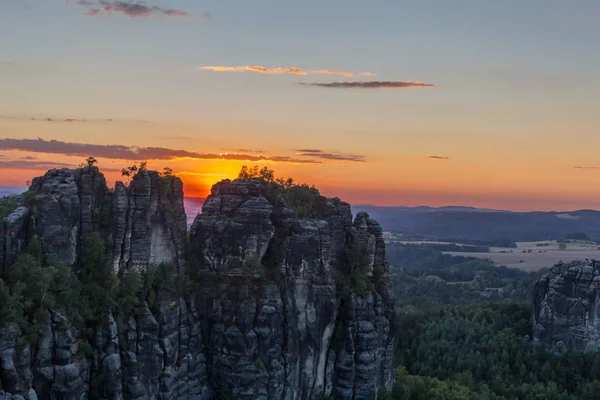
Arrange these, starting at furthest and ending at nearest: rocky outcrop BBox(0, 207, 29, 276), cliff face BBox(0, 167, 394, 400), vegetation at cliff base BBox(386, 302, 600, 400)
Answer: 1. vegetation at cliff base BBox(386, 302, 600, 400)
2. cliff face BBox(0, 167, 394, 400)
3. rocky outcrop BBox(0, 207, 29, 276)

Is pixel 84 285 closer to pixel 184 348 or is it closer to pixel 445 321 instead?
pixel 184 348

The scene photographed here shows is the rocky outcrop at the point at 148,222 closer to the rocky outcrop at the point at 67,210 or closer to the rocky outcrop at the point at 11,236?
the rocky outcrop at the point at 67,210

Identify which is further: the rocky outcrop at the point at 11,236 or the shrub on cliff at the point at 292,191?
the shrub on cliff at the point at 292,191

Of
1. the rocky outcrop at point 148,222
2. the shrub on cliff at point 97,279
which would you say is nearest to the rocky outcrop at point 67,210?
the shrub on cliff at point 97,279

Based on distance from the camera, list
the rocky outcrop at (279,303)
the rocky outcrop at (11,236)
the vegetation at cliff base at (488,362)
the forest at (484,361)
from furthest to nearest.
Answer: the vegetation at cliff base at (488,362)
the forest at (484,361)
the rocky outcrop at (279,303)
the rocky outcrop at (11,236)

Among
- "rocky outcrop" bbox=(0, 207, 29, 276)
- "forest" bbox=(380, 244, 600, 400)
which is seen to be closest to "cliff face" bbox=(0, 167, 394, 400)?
"rocky outcrop" bbox=(0, 207, 29, 276)

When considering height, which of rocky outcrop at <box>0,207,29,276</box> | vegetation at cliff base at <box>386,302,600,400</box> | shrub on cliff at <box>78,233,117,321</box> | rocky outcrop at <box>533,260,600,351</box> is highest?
rocky outcrop at <box>0,207,29,276</box>

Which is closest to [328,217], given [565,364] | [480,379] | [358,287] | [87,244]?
[358,287]

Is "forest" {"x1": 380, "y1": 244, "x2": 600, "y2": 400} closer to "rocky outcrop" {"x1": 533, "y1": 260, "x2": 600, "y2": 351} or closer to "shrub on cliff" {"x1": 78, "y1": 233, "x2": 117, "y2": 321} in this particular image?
"rocky outcrop" {"x1": 533, "y1": 260, "x2": 600, "y2": 351}
